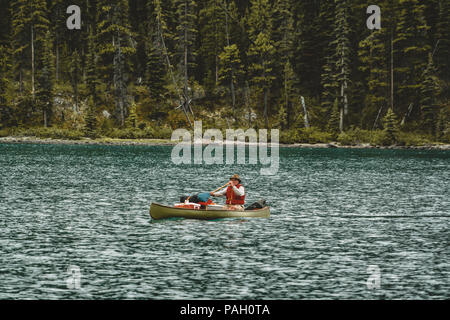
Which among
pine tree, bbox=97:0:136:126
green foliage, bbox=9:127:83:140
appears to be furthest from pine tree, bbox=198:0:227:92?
green foliage, bbox=9:127:83:140

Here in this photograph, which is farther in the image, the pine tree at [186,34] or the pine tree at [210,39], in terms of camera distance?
the pine tree at [210,39]

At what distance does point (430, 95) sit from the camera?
80375 millimetres

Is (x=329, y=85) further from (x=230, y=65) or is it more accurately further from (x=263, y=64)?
(x=230, y=65)

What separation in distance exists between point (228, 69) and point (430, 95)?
1217 inches

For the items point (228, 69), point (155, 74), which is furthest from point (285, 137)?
point (155, 74)

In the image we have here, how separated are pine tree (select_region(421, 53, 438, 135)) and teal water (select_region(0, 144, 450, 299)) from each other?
116ft

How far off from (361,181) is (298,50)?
54.2m

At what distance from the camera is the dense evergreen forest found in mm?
85750

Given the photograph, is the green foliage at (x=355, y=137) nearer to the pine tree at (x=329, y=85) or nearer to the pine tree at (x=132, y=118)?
the pine tree at (x=329, y=85)

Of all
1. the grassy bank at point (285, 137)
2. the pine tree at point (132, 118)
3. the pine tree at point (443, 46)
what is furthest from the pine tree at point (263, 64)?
the pine tree at point (443, 46)

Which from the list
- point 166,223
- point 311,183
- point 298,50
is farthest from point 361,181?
point 298,50

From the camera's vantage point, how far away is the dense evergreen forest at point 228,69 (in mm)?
85750

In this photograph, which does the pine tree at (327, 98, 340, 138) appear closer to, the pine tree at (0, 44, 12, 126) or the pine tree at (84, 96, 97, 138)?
the pine tree at (84, 96, 97, 138)

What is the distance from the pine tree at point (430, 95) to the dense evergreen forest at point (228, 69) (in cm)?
18
